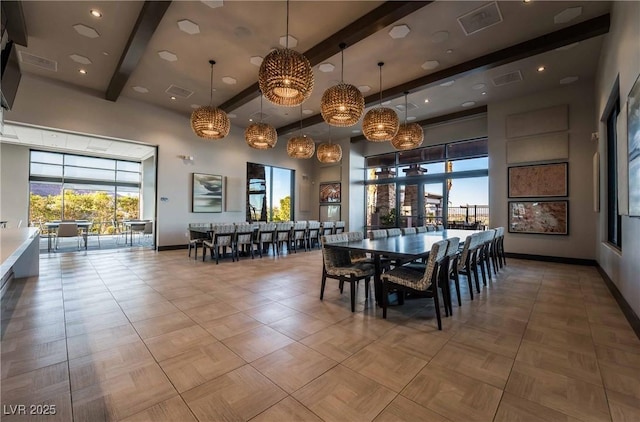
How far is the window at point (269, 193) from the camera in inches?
386

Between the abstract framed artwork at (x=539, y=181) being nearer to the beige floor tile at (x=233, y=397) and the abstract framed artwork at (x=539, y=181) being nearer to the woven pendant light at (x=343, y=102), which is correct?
the woven pendant light at (x=343, y=102)

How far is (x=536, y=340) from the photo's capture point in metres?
2.44

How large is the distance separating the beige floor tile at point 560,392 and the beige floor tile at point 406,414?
0.62 m

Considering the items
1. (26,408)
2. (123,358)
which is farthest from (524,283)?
(26,408)

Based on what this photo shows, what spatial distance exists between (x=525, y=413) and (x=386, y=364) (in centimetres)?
83

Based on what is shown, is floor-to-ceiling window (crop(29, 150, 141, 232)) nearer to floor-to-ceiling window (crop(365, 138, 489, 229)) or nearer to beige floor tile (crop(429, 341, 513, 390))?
floor-to-ceiling window (crop(365, 138, 489, 229))

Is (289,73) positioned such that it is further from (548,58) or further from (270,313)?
(548,58)

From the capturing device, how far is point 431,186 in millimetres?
8641

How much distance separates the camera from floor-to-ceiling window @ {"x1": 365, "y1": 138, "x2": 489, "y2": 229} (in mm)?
7691

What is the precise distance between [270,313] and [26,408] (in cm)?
188

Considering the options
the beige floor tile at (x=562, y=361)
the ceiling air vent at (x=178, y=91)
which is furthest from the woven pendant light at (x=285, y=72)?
the ceiling air vent at (x=178, y=91)

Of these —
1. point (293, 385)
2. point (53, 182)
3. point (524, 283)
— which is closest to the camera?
point (293, 385)

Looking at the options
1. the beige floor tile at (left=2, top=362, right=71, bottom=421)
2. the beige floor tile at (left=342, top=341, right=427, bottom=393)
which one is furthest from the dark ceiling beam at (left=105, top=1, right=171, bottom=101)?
the beige floor tile at (left=342, top=341, right=427, bottom=393)

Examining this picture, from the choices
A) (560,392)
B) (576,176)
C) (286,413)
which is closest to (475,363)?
(560,392)
